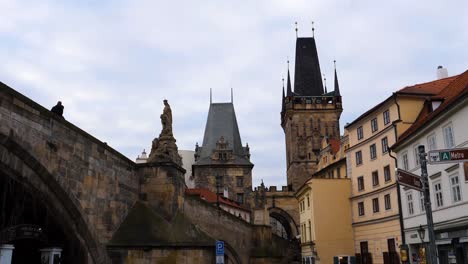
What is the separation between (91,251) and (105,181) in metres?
1.87

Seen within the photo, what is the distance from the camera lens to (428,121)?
870 inches

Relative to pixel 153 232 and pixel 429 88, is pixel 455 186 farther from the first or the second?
pixel 153 232

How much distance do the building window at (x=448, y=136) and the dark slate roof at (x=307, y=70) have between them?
198ft

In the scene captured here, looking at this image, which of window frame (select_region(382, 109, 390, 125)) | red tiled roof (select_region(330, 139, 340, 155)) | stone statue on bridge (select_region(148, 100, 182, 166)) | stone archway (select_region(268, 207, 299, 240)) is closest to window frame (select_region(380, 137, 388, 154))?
window frame (select_region(382, 109, 390, 125))

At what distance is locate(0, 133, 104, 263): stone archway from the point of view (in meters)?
9.59

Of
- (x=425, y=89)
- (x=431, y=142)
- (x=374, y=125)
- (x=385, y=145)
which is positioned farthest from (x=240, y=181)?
(x=431, y=142)

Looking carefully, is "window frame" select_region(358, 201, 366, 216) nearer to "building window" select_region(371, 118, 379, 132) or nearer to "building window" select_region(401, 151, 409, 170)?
"building window" select_region(371, 118, 379, 132)

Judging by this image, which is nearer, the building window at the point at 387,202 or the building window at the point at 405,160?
the building window at the point at 405,160

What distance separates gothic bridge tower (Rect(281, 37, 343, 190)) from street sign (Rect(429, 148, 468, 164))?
6300 cm

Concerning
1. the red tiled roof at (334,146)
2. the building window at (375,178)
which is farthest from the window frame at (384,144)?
the red tiled roof at (334,146)

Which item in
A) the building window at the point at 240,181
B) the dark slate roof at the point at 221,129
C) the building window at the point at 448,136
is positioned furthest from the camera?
the dark slate roof at the point at 221,129

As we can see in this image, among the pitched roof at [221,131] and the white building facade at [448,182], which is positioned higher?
the pitched roof at [221,131]

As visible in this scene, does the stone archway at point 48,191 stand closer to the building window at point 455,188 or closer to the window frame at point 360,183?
the building window at point 455,188

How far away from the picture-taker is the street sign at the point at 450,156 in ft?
29.5
